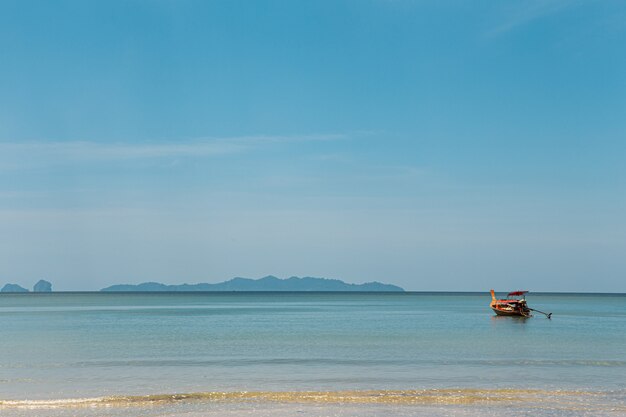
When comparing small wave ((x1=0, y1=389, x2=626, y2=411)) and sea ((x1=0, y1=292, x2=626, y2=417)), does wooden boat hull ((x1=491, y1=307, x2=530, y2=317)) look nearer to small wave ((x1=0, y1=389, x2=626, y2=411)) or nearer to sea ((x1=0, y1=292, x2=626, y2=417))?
sea ((x1=0, y1=292, x2=626, y2=417))

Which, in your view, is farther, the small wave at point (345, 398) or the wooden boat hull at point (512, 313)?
the wooden boat hull at point (512, 313)

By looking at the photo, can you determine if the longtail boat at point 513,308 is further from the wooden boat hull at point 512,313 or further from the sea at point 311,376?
the sea at point 311,376

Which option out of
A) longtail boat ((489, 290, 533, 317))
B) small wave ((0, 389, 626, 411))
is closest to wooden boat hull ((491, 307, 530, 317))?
longtail boat ((489, 290, 533, 317))

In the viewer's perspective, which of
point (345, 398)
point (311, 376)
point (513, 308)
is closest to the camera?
point (345, 398)

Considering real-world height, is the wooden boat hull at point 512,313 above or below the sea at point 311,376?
above

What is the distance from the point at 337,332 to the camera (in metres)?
70.2

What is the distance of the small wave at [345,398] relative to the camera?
2688 cm

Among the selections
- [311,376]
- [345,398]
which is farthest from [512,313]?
[345,398]

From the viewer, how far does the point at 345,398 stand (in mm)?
27969

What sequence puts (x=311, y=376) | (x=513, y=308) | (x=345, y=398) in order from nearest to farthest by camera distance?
(x=345, y=398)
(x=311, y=376)
(x=513, y=308)

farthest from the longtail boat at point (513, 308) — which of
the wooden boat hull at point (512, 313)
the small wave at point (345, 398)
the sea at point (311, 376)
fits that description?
the small wave at point (345, 398)

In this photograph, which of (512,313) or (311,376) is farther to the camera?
(512,313)

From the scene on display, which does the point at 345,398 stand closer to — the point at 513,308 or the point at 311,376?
the point at 311,376

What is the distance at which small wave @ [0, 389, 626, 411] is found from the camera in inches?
1058
